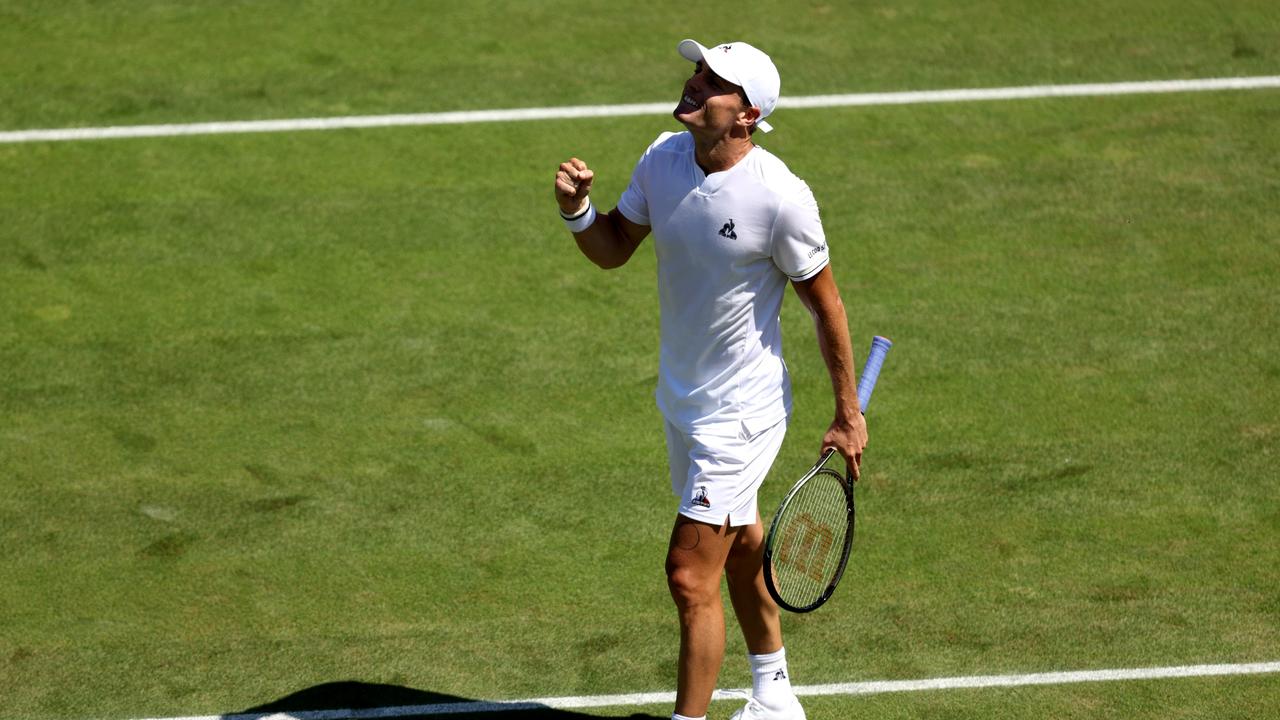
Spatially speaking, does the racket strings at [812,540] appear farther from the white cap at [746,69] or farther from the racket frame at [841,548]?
the white cap at [746,69]

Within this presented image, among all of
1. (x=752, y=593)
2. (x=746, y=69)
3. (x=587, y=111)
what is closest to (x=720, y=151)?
Answer: (x=746, y=69)

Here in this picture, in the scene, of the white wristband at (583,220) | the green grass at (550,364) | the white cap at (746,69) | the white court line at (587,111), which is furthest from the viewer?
the white court line at (587,111)

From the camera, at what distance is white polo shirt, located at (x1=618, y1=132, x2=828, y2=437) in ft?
18.3

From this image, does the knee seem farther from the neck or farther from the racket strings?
the neck

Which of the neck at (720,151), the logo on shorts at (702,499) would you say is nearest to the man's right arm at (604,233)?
the neck at (720,151)

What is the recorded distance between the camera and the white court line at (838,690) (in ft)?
21.2

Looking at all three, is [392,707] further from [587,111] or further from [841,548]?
[587,111]

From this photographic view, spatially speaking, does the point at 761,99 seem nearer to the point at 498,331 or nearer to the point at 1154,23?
the point at 498,331

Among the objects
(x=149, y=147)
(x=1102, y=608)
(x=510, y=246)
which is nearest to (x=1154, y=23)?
(x=510, y=246)

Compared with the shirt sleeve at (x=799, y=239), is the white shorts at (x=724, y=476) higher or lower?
lower

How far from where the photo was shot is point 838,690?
6.55 meters

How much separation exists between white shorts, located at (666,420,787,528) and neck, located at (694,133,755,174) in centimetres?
95

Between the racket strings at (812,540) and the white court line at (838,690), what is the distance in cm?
58

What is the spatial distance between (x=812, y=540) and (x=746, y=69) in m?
1.80
